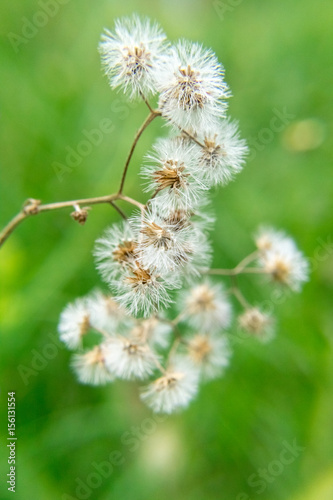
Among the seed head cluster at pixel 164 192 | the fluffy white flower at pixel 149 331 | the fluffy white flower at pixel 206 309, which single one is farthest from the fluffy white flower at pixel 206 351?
the seed head cluster at pixel 164 192

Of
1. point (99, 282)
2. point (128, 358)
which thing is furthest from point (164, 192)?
point (99, 282)

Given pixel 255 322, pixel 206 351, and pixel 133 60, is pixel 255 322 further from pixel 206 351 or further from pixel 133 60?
pixel 133 60

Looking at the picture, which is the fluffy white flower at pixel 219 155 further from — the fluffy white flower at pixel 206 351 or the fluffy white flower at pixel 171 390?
the fluffy white flower at pixel 206 351

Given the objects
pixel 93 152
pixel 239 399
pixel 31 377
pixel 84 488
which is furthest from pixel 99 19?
pixel 84 488

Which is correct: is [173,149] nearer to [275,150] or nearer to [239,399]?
[239,399]

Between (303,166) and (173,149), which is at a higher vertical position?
(303,166)

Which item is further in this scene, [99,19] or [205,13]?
[205,13]
